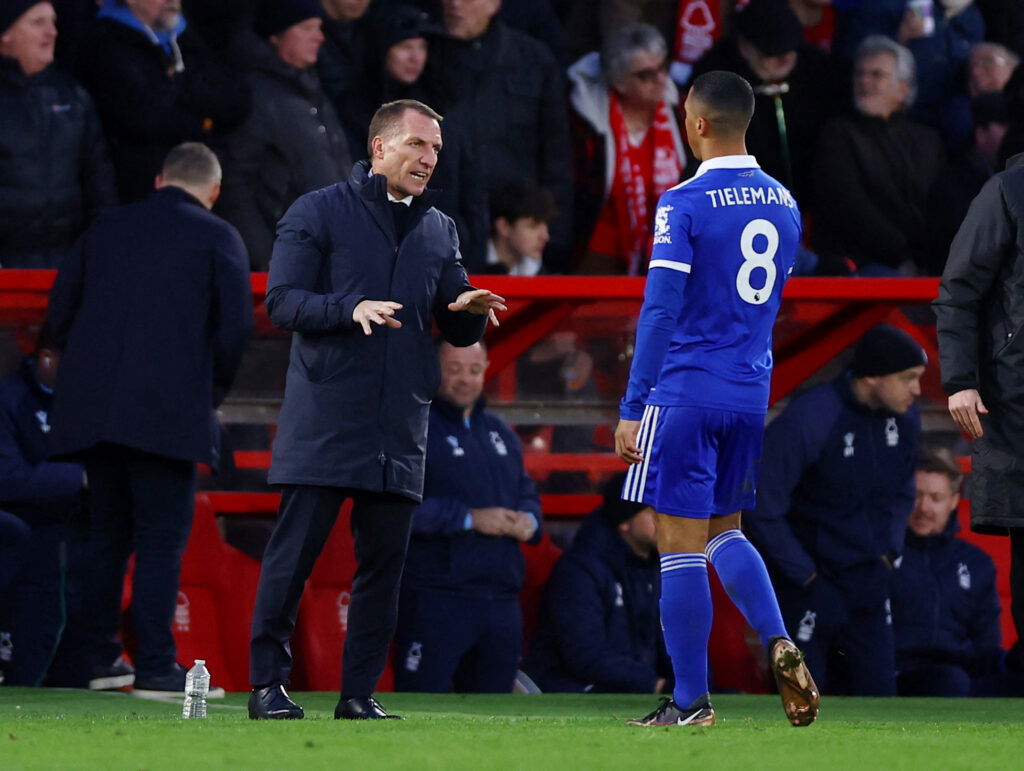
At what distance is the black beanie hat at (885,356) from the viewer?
32.8 ft

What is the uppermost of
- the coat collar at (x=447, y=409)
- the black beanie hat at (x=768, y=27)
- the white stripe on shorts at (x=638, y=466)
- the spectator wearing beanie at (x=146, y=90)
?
the black beanie hat at (x=768, y=27)

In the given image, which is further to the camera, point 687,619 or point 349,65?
point 349,65

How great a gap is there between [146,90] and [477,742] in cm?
472

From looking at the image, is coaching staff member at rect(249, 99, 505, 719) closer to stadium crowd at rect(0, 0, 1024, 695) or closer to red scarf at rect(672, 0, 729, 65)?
stadium crowd at rect(0, 0, 1024, 695)

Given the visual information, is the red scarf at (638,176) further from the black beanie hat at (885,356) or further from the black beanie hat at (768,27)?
the black beanie hat at (885,356)

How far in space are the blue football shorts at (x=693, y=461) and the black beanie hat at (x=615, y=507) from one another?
3159 millimetres

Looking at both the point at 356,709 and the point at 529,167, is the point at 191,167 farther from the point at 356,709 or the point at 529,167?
the point at 356,709

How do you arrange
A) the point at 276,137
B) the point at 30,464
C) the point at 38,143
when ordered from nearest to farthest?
the point at 30,464 → the point at 38,143 → the point at 276,137

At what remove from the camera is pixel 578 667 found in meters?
9.87

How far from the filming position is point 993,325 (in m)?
7.28

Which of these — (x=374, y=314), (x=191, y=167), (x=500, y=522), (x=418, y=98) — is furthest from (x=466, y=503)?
(x=374, y=314)

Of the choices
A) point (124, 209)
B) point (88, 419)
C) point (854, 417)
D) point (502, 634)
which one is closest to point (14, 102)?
point (124, 209)

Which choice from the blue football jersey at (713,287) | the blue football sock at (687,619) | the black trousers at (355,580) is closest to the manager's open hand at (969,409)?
the blue football jersey at (713,287)

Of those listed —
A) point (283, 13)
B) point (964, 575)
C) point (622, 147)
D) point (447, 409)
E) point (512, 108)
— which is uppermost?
point (283, 13)
